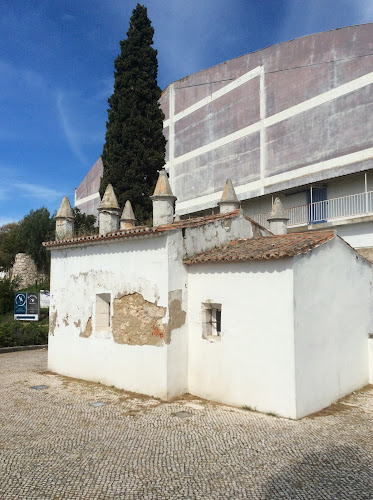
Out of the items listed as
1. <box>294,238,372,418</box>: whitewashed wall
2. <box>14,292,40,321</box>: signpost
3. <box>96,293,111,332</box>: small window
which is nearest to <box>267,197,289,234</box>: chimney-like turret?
<box>294,238,372,418</box>: whitewashed wall

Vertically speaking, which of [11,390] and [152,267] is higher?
[152,267]

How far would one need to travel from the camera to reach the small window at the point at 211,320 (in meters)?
9.64

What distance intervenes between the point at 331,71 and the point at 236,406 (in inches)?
739

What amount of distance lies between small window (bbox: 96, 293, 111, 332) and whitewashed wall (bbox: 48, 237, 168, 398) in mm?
169

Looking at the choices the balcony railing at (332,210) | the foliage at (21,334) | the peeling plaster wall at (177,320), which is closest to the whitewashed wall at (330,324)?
the peeling plaster wall at (177,320)

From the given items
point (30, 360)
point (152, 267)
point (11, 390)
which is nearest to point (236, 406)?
point (152, 267)

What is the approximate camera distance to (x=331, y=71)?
21.2 m

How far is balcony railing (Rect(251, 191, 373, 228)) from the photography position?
19.7 metres

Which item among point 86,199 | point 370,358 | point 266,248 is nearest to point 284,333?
point 266,248

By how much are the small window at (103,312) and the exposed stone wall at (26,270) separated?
2422 centimetres

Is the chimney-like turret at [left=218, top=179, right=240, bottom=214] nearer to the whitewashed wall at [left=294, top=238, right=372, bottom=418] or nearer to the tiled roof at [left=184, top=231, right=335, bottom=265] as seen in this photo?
the tiled roof at [left=184, top=231, right=335, bottom=265]

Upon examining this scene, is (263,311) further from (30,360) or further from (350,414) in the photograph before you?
(30,360)

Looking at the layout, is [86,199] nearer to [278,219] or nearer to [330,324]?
[278,219]

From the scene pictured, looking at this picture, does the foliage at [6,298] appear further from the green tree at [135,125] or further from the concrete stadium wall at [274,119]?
the concrete stadium wall at [274,119]
